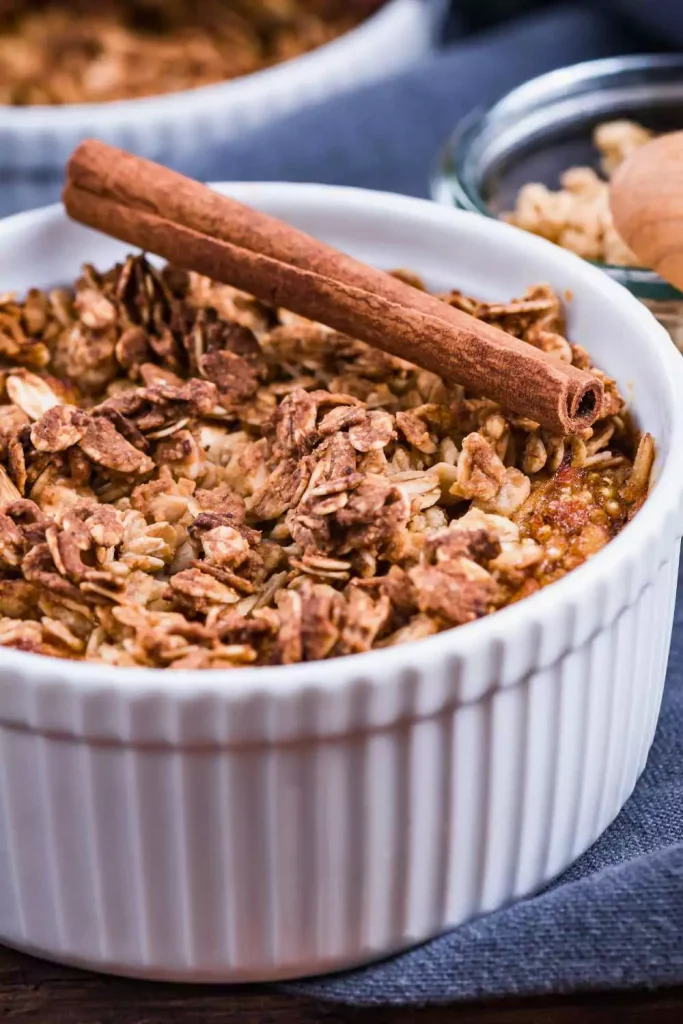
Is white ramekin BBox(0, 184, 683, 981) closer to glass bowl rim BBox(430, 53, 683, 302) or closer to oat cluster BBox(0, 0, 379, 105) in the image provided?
glass bowl rim BBox(430, 53, 683, 302)

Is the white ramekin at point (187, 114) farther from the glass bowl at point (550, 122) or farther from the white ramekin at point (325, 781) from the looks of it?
the white ramekin at point (325, 781)

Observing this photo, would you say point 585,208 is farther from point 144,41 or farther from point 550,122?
point 144,41

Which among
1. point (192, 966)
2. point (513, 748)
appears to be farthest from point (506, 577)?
point (192, 966)

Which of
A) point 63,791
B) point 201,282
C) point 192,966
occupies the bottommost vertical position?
point 192,966

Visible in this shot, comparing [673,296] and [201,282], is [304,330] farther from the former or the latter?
[673,296]

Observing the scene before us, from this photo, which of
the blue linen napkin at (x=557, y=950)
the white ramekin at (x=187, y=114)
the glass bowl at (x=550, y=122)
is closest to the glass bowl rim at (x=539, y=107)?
the glass bowl at (x=550, y=122)

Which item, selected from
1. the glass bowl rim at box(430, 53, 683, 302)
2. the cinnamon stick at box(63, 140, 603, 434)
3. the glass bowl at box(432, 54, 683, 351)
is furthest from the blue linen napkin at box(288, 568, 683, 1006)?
the glass bowl at box(432, 54, 683, 351)

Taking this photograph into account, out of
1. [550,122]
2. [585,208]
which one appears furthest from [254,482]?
[550,122]
